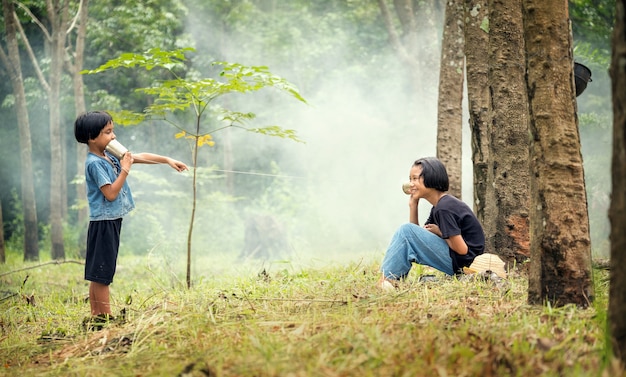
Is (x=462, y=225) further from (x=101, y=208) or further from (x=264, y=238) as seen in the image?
(x=264, y=238)

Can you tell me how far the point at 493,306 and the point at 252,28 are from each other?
59.3 feet

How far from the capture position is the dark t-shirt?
4.01m

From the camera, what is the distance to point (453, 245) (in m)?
3.96

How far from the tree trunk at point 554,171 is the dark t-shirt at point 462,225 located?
3.33ft

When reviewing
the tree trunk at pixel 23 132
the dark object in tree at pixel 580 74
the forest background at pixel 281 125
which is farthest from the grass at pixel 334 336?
the forest background at pixel 281 125

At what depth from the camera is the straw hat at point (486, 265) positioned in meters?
4.06

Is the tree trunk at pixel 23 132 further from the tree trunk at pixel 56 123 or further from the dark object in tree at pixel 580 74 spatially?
the dark object in tree at pixel 580 74

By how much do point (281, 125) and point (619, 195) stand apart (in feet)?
60.4

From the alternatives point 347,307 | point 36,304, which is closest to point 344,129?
point 36,304

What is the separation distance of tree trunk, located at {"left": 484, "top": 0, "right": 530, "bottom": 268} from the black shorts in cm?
280

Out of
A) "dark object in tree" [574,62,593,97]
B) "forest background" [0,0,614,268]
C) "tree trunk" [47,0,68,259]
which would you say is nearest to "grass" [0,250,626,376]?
"dark object in tree" [574,62,593,97]

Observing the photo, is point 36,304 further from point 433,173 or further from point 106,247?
point 433,173

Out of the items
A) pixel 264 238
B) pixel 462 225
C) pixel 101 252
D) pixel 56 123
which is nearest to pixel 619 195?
pixel 462 225

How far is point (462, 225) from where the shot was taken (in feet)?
13.4
